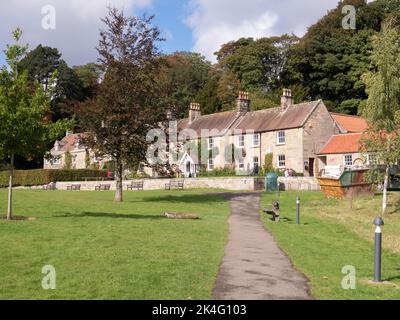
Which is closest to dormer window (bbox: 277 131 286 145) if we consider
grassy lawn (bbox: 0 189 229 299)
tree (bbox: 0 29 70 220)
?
grassy lawn (bbox: 0 189 229 299)

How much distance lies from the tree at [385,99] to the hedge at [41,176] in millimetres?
36813

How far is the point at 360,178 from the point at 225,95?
48.9 metres

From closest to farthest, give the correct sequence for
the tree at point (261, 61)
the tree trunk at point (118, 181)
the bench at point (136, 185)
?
1. the tree trunk at point (118, 181)
2. the bench at point (136, 185)
3. the tree at point (261, 61)

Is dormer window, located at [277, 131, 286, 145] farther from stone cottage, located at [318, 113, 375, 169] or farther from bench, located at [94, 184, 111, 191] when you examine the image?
bench, located at [94, 184, 111, 191]

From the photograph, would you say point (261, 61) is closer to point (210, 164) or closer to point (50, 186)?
point (210, 164)

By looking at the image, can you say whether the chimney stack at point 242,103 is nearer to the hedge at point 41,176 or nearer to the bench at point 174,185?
the bench at point 174,185

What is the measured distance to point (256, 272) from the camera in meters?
10.1

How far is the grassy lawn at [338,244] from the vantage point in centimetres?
907

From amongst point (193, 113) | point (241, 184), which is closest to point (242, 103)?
point (193, 113)

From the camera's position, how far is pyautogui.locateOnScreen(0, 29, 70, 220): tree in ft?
56.0


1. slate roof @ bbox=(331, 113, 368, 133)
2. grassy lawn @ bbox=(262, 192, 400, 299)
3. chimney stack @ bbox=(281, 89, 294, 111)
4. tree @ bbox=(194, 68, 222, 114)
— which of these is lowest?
grassy lawn @ bbox=(262, 192, 400, 299)

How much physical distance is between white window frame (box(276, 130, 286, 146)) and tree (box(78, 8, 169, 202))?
23.2 m

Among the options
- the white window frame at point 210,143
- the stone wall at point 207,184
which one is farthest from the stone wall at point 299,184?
the white window frame at point 210,143

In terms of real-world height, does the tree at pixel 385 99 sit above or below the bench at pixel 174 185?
above
